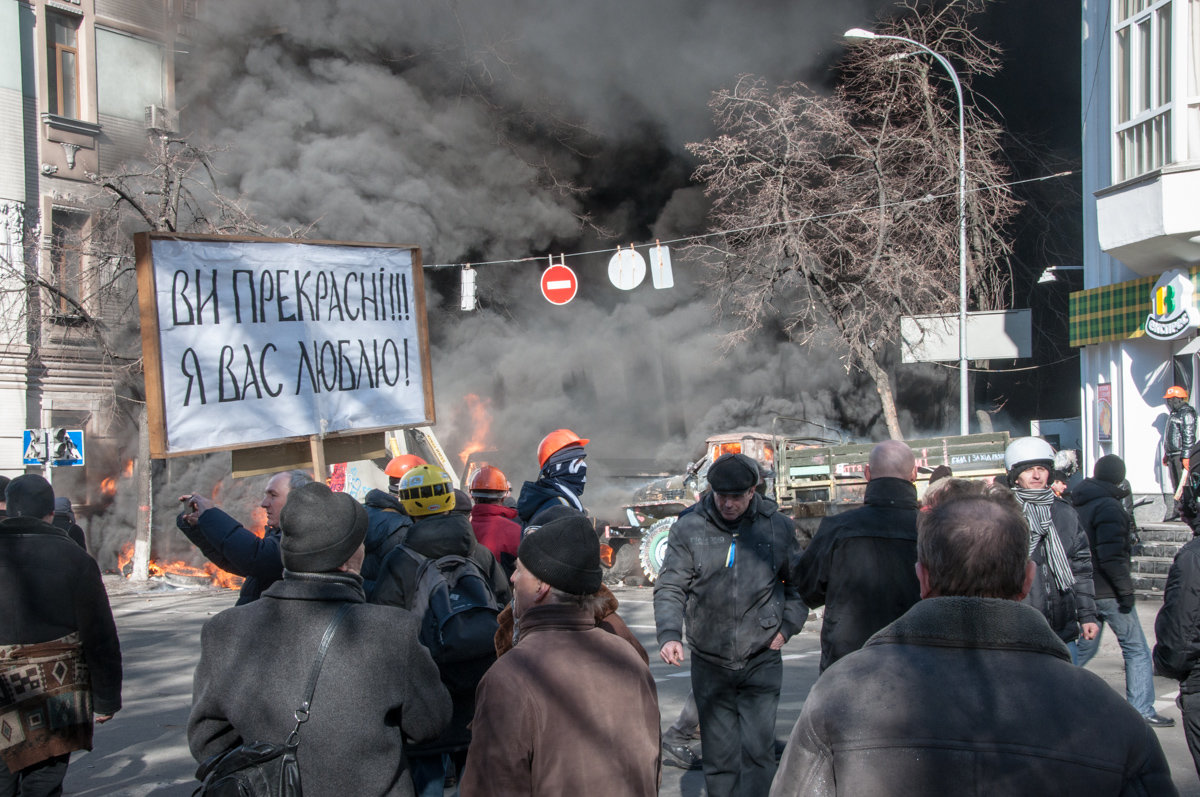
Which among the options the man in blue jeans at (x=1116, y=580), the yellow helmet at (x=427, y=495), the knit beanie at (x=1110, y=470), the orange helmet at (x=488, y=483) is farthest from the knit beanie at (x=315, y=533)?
the knit beanie at (x=1110, y=470)

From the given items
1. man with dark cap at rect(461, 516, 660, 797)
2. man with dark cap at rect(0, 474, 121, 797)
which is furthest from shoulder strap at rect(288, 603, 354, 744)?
man with dark cap at rect(0, 474, 121, 797)

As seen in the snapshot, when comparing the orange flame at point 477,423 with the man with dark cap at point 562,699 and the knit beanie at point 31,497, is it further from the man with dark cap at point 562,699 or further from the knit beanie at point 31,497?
the man with dark cap at point 562,699

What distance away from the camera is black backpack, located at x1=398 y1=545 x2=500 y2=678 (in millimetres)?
3184

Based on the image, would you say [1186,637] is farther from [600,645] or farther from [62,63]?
[62,63]

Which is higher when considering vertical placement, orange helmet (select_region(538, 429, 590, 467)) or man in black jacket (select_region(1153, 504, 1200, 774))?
orange helmet (select_region(538, 429, 590, 467))

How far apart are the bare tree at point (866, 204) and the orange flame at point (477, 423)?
6.25 m

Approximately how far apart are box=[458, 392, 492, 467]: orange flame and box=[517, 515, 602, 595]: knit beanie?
66.4ft

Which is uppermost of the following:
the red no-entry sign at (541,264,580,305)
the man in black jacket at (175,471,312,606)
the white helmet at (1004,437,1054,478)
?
the red no-entry sign at (541,264,580,305)

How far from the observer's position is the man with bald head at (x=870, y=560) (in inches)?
151

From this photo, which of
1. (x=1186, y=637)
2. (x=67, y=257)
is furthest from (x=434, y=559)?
(x=67, y=257)

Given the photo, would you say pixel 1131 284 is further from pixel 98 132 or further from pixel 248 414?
pixel 98 132

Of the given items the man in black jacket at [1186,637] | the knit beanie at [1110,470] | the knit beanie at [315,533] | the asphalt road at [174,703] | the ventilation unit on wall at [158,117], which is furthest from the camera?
the ventilation unit on wall at [158,117]

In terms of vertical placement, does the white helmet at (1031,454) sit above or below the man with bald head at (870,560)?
above

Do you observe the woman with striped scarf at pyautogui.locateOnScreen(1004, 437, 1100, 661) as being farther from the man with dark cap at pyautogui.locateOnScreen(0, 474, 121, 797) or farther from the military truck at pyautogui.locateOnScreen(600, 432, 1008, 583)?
the military truck at pyautogui.locateOnScreen(600, 432, 1008, 583)
